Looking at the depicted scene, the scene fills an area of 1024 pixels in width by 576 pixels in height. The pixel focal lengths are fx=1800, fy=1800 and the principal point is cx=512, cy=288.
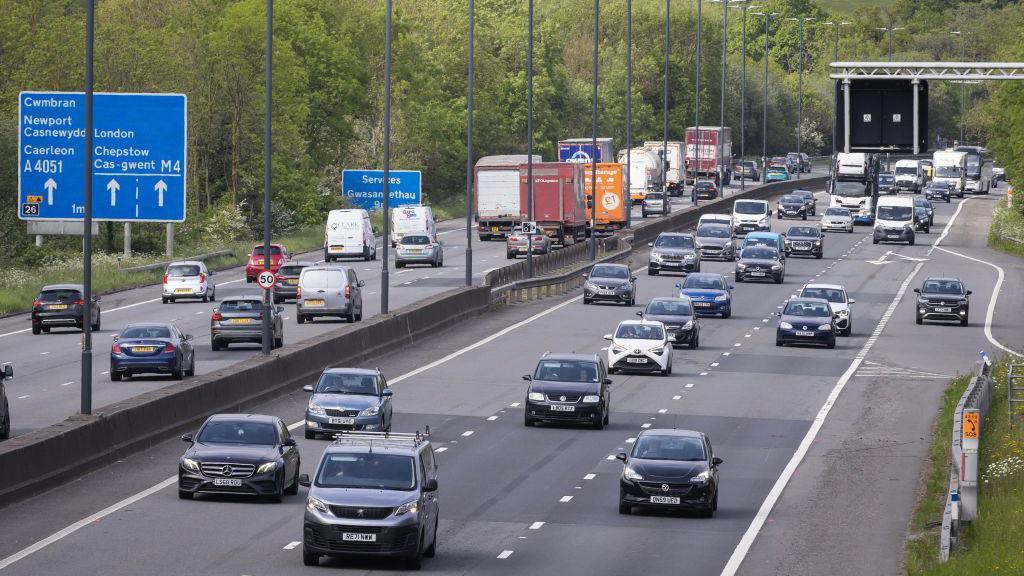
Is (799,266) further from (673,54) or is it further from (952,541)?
(673,54)

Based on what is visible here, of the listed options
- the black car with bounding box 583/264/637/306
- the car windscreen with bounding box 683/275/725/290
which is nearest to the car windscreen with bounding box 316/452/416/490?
the car windscreen with bounding box 683/275/725/290

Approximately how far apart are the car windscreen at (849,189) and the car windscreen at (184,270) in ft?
173

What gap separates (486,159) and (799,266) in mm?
17596

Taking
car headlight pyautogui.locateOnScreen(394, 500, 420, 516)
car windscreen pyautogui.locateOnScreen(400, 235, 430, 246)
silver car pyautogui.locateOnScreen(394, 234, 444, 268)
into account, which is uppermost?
car windscreen pyautogui.locateOnScreen(400, 235, 430, 246)

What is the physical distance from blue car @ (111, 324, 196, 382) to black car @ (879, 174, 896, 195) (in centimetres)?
9245

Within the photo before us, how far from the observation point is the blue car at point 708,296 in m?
58.1

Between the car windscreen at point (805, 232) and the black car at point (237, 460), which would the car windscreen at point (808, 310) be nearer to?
the black car at point (237, 460)

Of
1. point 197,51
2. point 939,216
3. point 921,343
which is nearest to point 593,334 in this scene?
point 921,343

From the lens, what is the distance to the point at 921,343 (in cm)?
5328

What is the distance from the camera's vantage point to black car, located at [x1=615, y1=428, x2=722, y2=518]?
26000 millimetres

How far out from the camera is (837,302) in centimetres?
5569

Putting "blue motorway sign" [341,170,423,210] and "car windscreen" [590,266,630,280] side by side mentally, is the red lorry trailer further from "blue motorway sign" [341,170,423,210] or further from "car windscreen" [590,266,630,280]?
"car windscreen" [590,266,630,280]

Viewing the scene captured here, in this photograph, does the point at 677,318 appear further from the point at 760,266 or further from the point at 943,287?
the point at 760,266

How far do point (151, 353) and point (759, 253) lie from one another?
116ft
